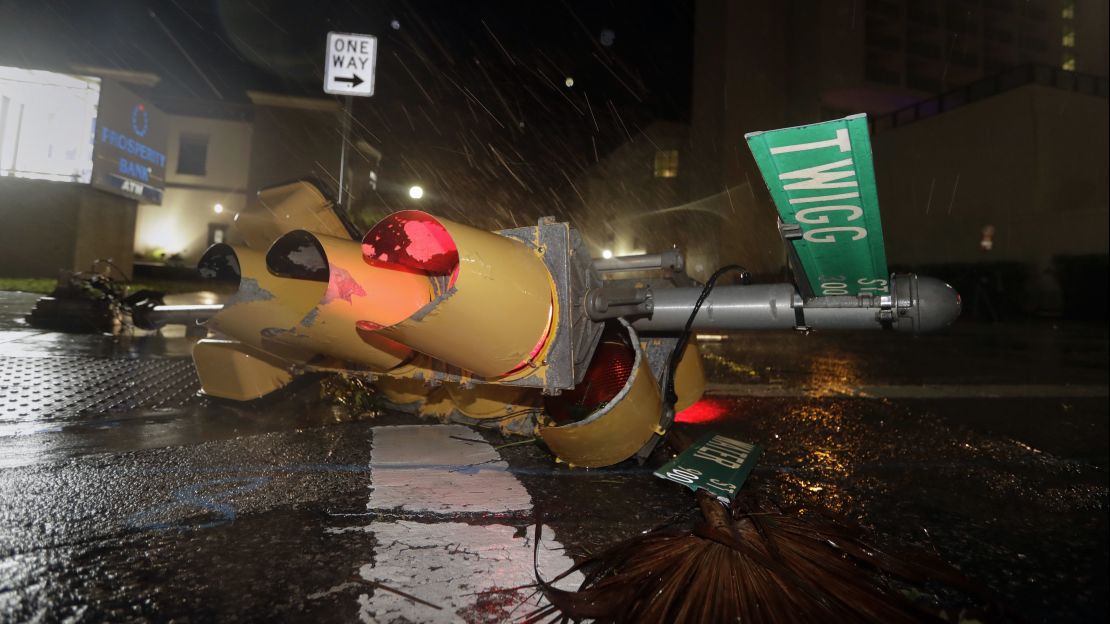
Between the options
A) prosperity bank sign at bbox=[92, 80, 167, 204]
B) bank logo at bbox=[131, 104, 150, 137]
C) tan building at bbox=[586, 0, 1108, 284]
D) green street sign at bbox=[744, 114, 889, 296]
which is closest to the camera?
green street sign at bbox=[744, 114, 889, 296]

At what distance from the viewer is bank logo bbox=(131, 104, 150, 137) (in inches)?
739

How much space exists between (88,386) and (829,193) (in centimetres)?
512

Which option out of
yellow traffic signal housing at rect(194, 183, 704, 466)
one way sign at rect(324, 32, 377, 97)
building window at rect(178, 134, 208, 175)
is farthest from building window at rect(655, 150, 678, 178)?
yellow traffic signal housing at rect(194, 183, 704, 466)

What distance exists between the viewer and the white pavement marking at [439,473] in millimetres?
2393

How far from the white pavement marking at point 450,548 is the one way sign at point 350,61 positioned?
684 centimetres

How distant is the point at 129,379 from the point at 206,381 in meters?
1.41

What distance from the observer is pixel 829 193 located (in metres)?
1.86

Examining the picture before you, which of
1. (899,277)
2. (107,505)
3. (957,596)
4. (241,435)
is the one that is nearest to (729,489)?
(957,596)

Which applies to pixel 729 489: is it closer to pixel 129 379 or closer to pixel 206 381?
pixel 206 381

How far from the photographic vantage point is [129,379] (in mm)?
4820

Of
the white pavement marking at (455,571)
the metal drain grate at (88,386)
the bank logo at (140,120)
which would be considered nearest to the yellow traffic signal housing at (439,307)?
the white pavement marking at (455,571)

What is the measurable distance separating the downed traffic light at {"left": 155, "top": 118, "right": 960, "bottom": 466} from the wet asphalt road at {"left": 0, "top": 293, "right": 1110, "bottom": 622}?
0.51 m

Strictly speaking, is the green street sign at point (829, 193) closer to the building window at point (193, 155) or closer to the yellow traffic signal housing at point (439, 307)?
the yellow traffic signal housing at point (439, 307)

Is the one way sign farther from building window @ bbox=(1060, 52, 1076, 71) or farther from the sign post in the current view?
building window @ bbox=(1060, 52, 1076, 71)
